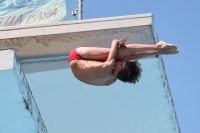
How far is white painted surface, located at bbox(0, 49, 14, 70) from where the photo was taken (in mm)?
5562

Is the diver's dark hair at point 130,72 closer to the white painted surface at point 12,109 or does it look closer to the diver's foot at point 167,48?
the diver's foot at point 167,48

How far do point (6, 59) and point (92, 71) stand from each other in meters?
1.07

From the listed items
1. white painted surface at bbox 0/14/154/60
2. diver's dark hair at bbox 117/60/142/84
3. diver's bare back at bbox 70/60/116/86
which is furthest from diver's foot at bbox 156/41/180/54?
white painted surface at bbox 0/14/154/60

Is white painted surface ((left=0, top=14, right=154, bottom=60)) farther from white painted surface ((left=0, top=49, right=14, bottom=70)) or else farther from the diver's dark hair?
the diver's dark hair

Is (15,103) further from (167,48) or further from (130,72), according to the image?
(167,48)

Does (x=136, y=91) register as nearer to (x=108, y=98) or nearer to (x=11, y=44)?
(x=108, y=98)

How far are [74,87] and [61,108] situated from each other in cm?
50

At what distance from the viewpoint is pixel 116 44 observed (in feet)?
17.6

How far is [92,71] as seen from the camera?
538 cm

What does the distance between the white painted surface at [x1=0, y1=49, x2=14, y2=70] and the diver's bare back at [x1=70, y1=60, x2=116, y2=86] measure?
29.5 inches

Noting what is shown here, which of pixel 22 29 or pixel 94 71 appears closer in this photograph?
pixel 94 71

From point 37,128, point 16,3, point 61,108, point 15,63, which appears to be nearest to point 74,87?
point 61,108

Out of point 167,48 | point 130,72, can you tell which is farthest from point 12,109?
point 167,48

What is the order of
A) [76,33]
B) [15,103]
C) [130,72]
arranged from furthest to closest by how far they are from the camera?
[76,33], [15,103], [130,72]
